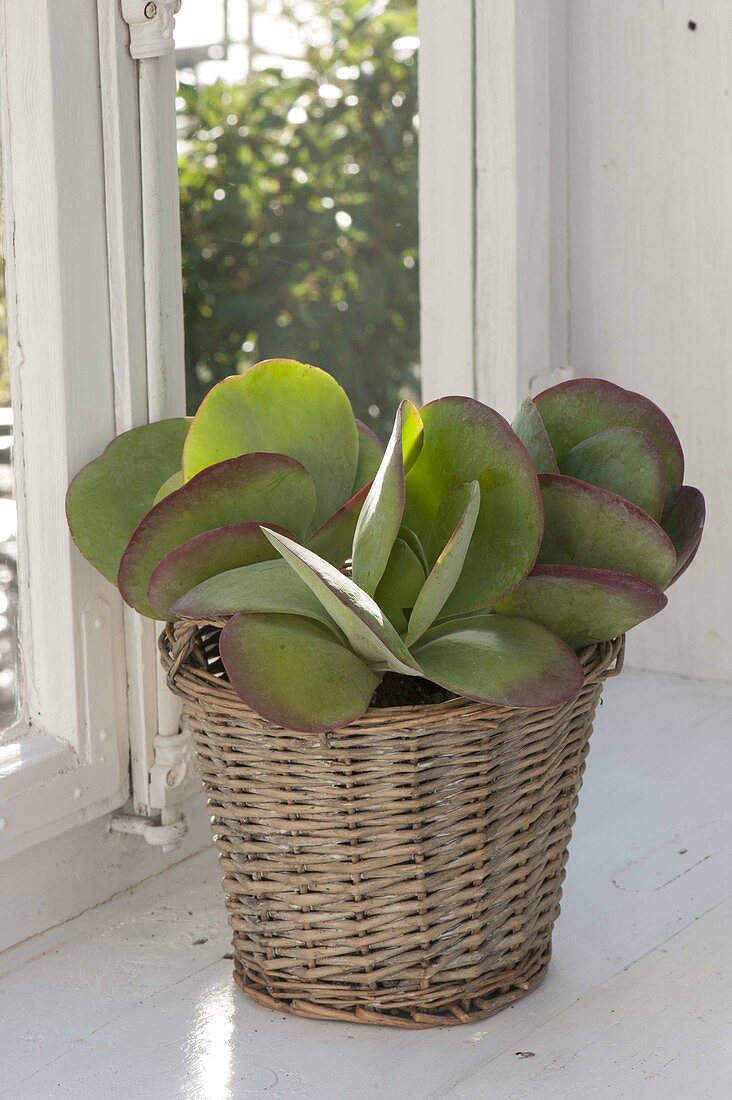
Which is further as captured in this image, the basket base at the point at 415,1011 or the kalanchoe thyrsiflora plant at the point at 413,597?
the basket base at the point at 415,1011

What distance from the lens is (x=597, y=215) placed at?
1354 millimetres

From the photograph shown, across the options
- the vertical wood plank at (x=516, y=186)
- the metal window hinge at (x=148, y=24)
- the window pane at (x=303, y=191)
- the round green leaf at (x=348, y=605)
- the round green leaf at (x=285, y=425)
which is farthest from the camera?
the vertical wood plank at (x=516, y=186)

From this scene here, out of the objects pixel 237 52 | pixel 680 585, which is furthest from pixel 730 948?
pixel 237 52

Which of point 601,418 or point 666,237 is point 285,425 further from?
point 666,237

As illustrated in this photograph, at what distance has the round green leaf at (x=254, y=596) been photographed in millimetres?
639

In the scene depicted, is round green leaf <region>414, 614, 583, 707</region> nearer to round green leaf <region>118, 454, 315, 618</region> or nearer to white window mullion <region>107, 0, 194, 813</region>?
round green leaf <region>118, 454, 315, 618</region>

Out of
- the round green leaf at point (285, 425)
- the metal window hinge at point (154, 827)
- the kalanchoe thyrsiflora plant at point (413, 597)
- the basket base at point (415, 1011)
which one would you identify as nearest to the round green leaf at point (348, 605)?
the kalanchoe thyrsiflora plant at point (413, 597)

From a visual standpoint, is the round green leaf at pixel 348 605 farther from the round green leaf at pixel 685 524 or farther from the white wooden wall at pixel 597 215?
Result: the white wooden wall at pixel 597 215

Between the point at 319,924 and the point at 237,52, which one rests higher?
the point at 237,52

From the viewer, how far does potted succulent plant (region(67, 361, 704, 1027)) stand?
64 cm

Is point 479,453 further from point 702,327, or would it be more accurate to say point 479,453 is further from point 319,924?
point 702,327

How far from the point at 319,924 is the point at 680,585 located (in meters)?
0.76

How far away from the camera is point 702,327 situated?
1302 millimetres

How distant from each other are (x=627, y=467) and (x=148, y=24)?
0.42 metres
